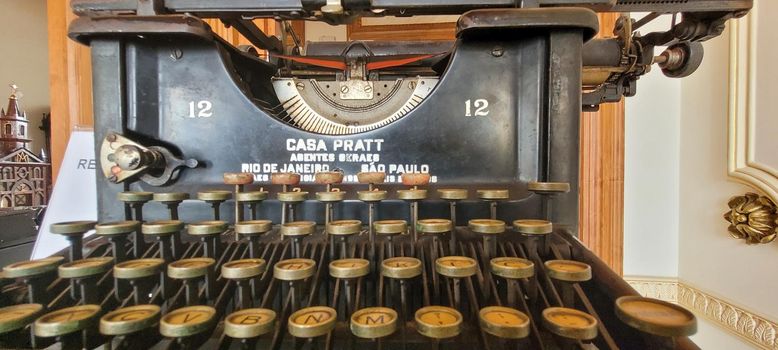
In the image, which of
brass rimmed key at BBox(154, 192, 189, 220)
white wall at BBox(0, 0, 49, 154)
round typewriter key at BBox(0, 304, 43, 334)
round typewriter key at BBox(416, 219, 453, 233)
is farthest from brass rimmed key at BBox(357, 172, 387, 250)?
white wall at BBox(0, 0, 49, 154)

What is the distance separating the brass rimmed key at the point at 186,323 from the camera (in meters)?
0.61

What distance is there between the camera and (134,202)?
947 mm

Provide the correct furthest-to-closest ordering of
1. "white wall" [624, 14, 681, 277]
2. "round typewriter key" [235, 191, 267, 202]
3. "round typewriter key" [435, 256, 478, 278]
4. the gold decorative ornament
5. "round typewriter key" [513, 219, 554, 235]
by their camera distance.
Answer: "white wall" [624, 14, 681, 277] < the gold decorative ornament < "round typewriter key" [235, 191, 267, 202] < "round typewriter key" [513, 219, 554, 235] < "round typewriter key" [435, 256, 478, 278]

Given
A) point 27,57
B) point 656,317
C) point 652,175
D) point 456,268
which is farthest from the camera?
point 27,57

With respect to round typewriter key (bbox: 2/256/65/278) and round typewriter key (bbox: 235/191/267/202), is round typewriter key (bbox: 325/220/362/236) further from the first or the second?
round typewriter key (bbox: 2/256/65/278)

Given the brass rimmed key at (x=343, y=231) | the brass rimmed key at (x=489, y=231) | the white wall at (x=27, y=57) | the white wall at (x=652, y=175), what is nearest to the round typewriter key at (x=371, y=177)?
the brass rimmed key at (x=343, y=231)

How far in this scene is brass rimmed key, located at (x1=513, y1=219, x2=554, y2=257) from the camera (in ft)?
2.67

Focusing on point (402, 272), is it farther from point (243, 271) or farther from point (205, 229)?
point (205, 229)

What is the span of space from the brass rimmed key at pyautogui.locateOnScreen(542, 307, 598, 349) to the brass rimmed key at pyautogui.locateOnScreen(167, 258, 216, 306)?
1.91ft

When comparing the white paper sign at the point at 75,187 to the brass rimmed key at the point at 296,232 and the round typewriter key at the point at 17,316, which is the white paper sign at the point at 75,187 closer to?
→ the round typewriter key at the point at 17,316

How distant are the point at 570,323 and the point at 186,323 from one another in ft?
1.89

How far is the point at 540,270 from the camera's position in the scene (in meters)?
0.88

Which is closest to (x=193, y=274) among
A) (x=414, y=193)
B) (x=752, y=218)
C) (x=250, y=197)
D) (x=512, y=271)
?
(x=250, y=197)

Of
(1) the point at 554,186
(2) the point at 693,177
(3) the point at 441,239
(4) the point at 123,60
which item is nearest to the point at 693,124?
(2) the point at 693,177
